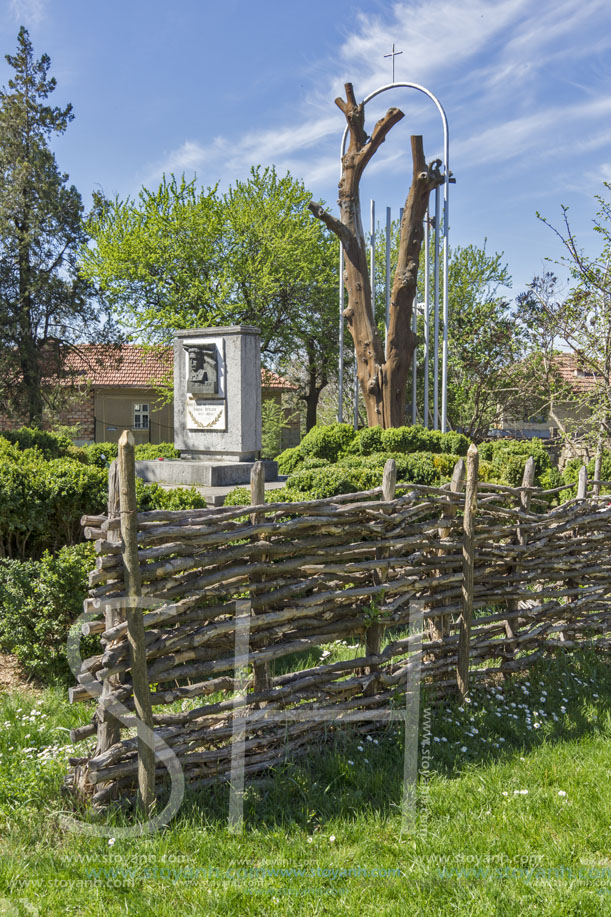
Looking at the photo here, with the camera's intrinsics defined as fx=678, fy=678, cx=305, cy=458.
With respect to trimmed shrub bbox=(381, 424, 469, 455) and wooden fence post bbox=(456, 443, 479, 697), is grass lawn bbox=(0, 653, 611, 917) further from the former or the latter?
trimmed shrub bbox=(381, 424, 469, 455)

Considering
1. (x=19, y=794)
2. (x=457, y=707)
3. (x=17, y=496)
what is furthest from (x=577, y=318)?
(x=19, y=794)

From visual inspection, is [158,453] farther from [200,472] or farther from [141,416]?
[141,416]

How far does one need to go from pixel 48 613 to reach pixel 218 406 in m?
7.71

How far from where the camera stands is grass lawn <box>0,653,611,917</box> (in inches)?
99.7

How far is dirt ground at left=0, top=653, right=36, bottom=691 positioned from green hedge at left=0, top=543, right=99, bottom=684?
0.10m

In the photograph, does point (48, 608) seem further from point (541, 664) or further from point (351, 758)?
point (541, 664)

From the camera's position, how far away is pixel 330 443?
12305mm

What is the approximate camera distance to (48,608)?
15.4 ft

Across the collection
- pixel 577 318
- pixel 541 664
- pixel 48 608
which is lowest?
pixel 541 664

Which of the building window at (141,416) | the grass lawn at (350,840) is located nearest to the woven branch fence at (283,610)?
the grass lawn at (350,840)

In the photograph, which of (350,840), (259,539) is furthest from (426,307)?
(350,840)

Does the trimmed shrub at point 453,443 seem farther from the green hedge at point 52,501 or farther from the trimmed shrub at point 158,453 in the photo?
the green hedge at point 52,501

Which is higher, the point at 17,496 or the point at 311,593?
the point at 17,496

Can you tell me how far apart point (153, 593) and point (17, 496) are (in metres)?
3.06
